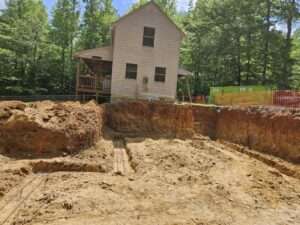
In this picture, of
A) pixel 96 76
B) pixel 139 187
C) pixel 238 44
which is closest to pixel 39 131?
pixel 139 187

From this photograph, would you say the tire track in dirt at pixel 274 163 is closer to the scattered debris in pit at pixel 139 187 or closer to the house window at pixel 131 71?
the scattered debris in pit at pixel 139 187

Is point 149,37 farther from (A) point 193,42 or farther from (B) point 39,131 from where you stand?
(A) point 193,42

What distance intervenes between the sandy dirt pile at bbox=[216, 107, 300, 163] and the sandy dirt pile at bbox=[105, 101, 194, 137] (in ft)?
8.38

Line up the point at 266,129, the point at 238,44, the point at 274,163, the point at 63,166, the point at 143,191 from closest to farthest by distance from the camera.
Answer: the point at 143,191 → the point at 63,166 → the point at 274,163 → the point at 266,129 → the point at 238,44

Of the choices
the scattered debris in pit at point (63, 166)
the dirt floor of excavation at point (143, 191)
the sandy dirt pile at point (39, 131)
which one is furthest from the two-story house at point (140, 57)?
the scattered debris in pit at point (63, 166)

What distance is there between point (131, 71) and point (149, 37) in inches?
97.0

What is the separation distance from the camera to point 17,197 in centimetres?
568

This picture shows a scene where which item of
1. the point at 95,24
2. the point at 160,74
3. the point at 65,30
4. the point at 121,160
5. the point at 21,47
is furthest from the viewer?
the point at 95,24

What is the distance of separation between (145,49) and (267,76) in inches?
642

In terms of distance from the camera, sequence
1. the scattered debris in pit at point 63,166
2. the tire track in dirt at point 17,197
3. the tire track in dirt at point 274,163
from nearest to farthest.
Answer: the tire track in dirt at point 17,197 < the scattered debris in pit at point 63,166 < the tire track in dirt at point 274,163

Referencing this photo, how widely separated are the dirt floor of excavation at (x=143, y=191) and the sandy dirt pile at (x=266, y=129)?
1790 mm

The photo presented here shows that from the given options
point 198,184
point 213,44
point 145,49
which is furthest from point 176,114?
point 213,44

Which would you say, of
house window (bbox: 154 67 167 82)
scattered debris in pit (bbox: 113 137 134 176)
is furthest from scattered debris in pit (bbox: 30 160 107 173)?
house window (bbox: 154 67 167 82)

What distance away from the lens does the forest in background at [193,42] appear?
2523 centimetres
